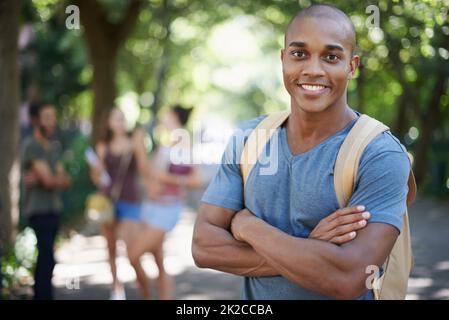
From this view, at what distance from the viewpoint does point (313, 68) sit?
2.58 meters

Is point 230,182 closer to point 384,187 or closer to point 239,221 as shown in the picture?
point 239,221

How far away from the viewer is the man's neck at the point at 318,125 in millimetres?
2635

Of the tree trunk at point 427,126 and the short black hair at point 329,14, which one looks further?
the tree trunk at point 427,126

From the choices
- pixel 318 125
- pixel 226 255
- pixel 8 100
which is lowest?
pixel 226 255

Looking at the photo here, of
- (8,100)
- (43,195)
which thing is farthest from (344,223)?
(8,100)

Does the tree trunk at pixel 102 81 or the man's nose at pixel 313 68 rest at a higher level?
the tree trunk at pixel 102 81

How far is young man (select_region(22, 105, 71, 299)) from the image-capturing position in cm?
683

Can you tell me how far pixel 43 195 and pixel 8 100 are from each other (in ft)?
8.66

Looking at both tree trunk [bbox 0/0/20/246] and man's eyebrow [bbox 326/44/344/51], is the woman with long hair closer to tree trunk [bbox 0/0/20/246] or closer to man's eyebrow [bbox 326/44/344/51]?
tree trunk [bbox 0/0/20/246]

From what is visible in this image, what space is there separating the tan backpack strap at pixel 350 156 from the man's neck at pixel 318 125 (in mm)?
105

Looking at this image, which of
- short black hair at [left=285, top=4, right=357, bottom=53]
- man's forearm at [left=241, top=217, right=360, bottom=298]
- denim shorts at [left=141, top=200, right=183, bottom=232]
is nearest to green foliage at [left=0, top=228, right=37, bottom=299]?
denim shorts at [left=141, top=200, right=183, bottom=232]

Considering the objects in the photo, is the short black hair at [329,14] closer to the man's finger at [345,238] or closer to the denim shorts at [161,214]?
the man's finger at [345,238]

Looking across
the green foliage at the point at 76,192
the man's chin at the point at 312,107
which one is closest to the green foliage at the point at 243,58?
the man's chin at the point at 312,107
